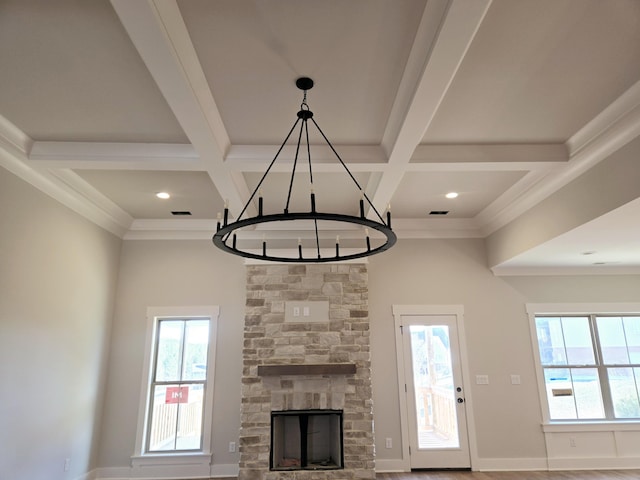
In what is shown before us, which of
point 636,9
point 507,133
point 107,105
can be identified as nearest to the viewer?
point 636,9

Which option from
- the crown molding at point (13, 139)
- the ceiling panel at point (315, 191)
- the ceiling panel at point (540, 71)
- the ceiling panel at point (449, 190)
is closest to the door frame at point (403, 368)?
the ceiling panel at point (449, 190)

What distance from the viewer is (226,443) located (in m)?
5.26

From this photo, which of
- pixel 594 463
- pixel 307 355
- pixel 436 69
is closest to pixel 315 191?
pixel 307 355

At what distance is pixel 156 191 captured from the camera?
4727 millimetres

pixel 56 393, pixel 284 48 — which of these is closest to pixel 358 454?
pixel 56 393

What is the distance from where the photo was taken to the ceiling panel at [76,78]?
2.22 m

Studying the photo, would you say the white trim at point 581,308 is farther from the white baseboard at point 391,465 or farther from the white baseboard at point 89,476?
the white baseboard at point 89,476

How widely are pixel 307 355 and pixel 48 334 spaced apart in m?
2.86

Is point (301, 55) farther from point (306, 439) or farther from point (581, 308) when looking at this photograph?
point (581, 308)

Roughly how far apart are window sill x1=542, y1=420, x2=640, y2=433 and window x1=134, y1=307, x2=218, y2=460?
450 centimetres

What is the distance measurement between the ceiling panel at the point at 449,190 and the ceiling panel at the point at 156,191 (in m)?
2.27

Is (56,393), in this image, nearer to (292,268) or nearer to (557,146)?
(292,268)

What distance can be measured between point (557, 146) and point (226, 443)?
200 inches

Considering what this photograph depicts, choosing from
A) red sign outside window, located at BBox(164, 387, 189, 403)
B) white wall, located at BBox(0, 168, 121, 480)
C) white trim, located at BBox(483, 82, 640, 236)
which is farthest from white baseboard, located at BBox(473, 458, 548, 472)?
white wall, located at BBox(0, 168, 121, 480)
